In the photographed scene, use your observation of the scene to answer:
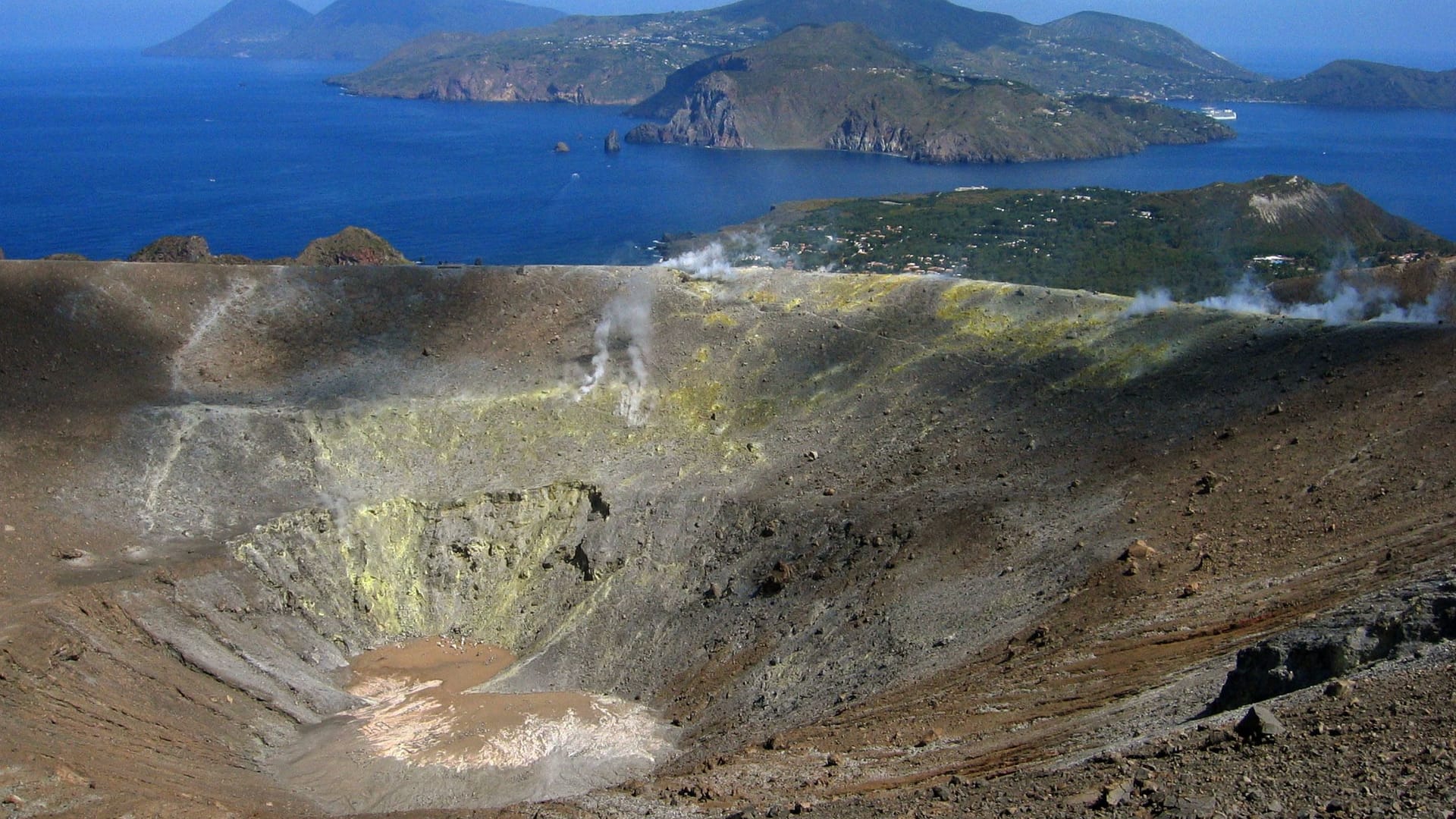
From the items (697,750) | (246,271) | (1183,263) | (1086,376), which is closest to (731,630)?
(697,750)

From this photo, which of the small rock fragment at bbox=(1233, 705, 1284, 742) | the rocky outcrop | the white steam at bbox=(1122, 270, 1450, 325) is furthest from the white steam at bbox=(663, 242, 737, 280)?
the small rock fragment at bbox=(1233, 705, 1284, 742)

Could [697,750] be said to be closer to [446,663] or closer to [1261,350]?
[446,663]

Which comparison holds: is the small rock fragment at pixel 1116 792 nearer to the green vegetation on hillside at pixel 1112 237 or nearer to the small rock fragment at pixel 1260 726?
the small rock fragment at pixel 1260 726

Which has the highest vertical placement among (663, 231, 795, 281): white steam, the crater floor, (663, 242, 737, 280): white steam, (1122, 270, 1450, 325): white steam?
(663, 242, 737, 280): white steam

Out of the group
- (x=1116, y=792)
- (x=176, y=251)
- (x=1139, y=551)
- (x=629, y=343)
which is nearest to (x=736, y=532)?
(x=1139, y=551)

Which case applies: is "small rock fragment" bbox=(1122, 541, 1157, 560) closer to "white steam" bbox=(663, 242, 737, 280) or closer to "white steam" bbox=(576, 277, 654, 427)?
"white steam" bbox=(576, 277, 654, 427)

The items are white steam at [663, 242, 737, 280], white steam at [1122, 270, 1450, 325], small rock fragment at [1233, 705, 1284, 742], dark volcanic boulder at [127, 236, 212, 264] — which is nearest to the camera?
small rock fragment at [1233, 705, 1284, 742]
